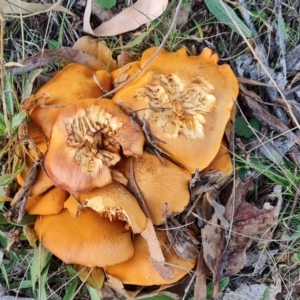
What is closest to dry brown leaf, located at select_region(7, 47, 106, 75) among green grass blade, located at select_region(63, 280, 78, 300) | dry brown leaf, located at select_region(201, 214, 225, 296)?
dry brown leaf, located at select_region(201, 214, 225, 296)

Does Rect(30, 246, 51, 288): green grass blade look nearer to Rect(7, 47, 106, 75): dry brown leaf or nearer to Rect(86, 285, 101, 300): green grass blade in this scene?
Rect(86, 285, 101, 300): green grass blade

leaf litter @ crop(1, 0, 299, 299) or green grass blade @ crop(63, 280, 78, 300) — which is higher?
leaf litter @ crop(1, 0, 299, 299)

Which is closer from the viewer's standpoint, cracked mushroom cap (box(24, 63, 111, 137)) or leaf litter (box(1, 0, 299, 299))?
cracked mushroom cap (box(24, 63, 111, 137))

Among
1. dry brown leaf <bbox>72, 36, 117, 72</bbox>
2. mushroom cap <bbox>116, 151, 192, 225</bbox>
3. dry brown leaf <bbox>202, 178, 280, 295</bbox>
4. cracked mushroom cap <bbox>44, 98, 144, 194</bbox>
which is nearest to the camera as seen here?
cracked mushroom cap <bbox>44, 98, 144, 194</bbox>

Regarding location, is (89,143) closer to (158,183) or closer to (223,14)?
(158,183)

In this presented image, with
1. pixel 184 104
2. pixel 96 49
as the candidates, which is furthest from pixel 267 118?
pixel 96 49

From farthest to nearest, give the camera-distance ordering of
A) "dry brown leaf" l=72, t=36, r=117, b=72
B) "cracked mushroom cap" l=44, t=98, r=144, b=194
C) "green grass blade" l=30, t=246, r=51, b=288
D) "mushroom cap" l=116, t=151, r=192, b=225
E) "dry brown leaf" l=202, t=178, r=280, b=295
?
"dry brown leaf" l=72, t=36, r=117, b=72 → "dry brown leaf" l=202, t=178, r=280, b=295 → "green grass blade" l=30, t=246, r=51, b=288 → "mushroom cap" l=116, t=151, r=192, b=225 → "cracked mushroom cap" l=44, t=98, r=144, b=194

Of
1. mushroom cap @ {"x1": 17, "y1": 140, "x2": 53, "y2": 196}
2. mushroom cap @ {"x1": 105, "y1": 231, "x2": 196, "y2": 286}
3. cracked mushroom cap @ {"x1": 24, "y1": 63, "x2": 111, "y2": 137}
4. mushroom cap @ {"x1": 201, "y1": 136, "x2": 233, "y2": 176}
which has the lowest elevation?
mushroom cap @ {"x1": 105, "y1": 231, "x2": 196, "y2": 286}
